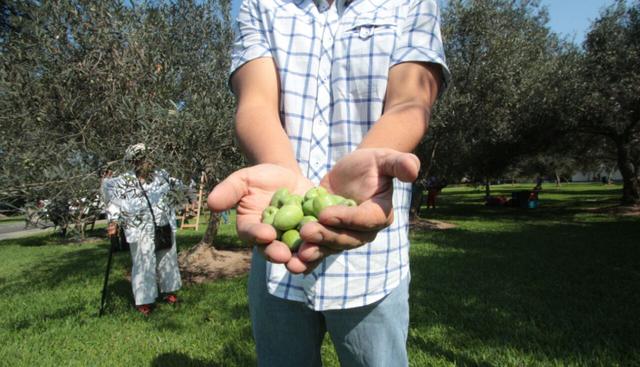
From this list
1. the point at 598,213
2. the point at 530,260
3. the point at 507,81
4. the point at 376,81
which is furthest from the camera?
the point at 598,213

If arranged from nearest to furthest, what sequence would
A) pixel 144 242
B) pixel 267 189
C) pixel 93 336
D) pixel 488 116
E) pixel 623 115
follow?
pixel 267 189, pixel 93 336, pixel 144 242, pixel 488 116, pixel 623 115

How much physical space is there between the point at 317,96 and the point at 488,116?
15.2 meters

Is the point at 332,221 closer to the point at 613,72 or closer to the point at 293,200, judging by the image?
the point at 293,200

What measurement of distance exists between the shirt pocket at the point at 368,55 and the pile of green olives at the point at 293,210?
49 centimetres

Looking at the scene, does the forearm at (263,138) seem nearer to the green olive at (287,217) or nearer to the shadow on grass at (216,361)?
A: the green olive at (287,217)

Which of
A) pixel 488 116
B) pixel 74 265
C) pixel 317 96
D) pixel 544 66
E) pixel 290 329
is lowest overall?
pixel 74 265

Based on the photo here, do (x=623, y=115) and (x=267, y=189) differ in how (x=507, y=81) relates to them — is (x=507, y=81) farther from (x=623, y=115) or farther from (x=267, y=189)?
(x=267, y=189)

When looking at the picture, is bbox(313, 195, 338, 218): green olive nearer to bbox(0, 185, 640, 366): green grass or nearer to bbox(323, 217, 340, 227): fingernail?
bbox(323, 217, 340, 227): fingernail

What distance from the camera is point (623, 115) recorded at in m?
17.0

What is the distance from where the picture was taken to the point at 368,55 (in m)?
1.77

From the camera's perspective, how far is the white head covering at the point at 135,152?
5.10m

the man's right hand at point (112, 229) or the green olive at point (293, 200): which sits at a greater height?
the green olive at point (293, 200)

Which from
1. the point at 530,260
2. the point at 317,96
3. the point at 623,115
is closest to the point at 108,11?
the point at 317,96

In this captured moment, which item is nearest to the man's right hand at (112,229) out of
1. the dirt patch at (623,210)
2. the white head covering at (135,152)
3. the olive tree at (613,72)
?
the white head covering at (135,152)
